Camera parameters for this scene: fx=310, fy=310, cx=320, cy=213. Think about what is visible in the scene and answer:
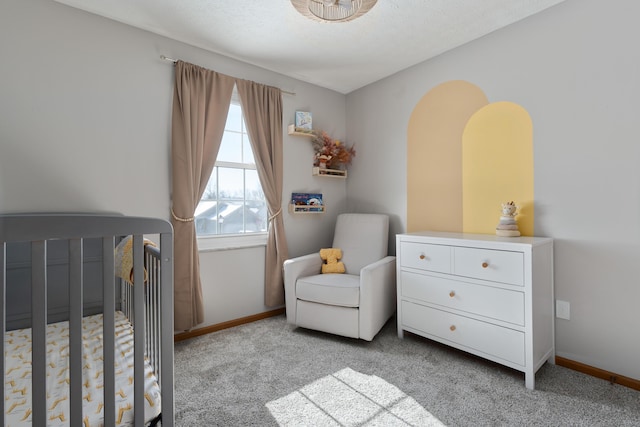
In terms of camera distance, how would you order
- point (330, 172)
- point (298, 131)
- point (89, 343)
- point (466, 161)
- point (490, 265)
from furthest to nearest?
point (330, 172), point (298, 131), point (466, 161), point (490, 265), point (89, 343)

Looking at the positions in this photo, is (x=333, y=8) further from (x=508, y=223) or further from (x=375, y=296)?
(x=375, y=296)

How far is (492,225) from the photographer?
2.36 m

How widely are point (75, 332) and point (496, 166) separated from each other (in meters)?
2.57

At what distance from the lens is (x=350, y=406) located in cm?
162

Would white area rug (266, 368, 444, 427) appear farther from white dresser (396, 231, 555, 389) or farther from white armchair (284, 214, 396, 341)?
white dresser (396, 231, 555, 389)

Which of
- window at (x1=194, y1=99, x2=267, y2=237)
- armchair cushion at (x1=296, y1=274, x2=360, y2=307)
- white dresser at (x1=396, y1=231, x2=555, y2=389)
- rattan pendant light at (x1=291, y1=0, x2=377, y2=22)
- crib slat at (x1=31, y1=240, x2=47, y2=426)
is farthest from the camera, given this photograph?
window at (x1=194, y1=99, x2=267, y2=237)

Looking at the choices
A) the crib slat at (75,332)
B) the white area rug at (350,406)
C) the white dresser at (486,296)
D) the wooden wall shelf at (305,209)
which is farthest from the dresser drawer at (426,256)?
the crib slat at (75,332)

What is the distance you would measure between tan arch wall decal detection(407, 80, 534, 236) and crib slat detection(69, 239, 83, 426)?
2.46m

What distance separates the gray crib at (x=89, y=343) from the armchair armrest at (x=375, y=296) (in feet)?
4.66

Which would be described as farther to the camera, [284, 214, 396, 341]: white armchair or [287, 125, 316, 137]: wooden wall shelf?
[287, 125, 316, 137]: wooden wall shelf

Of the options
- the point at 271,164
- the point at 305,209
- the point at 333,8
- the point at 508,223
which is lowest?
the point at 508,223

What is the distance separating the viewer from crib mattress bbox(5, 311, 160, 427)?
898 millimetres

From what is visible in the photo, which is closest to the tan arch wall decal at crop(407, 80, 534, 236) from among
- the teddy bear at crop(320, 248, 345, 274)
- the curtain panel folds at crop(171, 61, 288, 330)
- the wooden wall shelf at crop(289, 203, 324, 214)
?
the teddy bear at crop(320, 248, 345, 274)

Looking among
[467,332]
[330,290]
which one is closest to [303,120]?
[330,290]
